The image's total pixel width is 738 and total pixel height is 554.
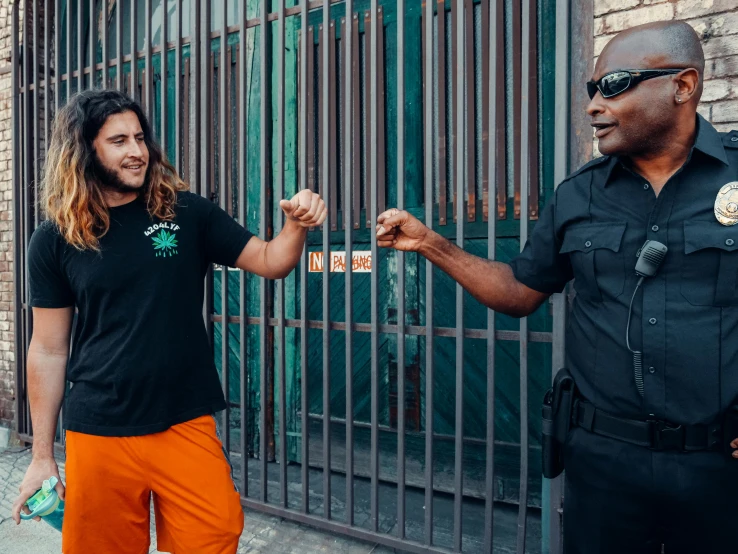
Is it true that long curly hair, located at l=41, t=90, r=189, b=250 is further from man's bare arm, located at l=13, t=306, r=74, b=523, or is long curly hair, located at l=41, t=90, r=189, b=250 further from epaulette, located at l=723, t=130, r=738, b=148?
epaulette, located at l=723, t=130, r=738, b=148

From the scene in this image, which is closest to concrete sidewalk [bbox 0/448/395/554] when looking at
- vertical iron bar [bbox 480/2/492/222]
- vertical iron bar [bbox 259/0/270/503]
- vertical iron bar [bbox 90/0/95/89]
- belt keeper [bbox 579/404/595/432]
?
vertical iron bar [bbox 259/0/270/503]

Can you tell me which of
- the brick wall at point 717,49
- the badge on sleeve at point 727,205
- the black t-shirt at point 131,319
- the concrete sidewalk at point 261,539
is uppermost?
the brick wall at point 717,49

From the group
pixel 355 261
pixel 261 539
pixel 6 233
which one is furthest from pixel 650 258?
pixel 6 233

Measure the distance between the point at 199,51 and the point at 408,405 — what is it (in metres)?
2.42

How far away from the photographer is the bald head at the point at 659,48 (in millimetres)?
1628

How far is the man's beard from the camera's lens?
6.93ft

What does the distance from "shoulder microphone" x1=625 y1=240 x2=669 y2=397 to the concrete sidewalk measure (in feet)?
6.21

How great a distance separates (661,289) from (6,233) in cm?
479

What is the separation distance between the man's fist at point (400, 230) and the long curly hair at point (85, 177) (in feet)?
2.52

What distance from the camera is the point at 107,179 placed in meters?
2.12

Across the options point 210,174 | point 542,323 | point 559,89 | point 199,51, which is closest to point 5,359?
point 210,174

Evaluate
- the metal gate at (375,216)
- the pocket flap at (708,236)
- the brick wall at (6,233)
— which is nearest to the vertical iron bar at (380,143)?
the metal gate at (375,216)

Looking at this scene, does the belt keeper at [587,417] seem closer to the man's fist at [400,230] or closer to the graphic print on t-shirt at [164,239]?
the man's fist at [400,230]

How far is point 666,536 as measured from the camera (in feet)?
5.46
